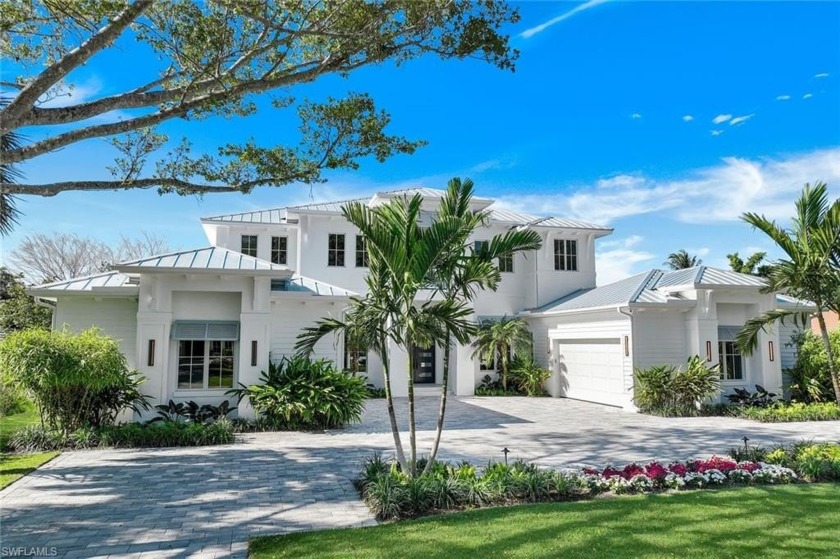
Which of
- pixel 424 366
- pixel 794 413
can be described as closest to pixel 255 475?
pixel 794 413

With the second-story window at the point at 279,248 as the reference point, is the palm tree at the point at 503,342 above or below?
below

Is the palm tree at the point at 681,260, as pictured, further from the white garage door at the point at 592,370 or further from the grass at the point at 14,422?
the grass at the point at 14,422

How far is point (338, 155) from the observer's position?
9.82 metres

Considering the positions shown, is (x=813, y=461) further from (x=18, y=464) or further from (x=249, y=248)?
(x=249, y=248)

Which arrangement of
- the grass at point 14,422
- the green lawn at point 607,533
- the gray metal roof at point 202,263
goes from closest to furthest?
the green lawn at point 607,533 → the grass at point 14,422 → the gray metal roof at point 202,263

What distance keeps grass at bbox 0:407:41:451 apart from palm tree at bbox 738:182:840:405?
1603 cm

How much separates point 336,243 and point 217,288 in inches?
342

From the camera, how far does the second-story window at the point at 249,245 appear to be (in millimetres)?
21891

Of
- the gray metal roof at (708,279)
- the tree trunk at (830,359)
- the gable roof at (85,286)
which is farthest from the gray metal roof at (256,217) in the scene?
the tree trunk at (830,359)

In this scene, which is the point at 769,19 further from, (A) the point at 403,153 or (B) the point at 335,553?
(B) the point at 335,553

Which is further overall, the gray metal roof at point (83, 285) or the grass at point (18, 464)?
the gray metal roof at point (83, 285)

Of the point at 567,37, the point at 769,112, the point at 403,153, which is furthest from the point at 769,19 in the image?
the point at 403,153

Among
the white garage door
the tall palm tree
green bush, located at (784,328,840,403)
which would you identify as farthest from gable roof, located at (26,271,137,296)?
green bush, located at (784,328,840,403)

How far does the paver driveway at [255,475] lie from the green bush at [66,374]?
1400 millimetres
